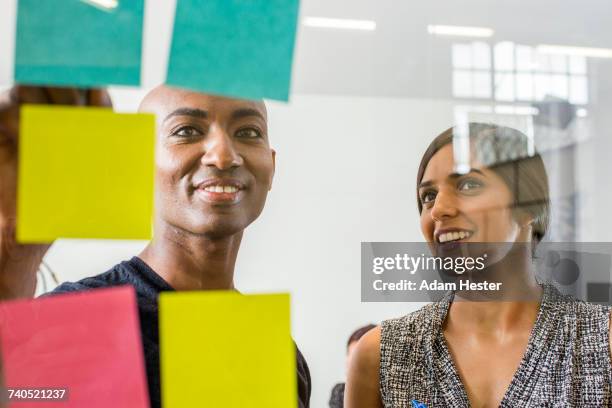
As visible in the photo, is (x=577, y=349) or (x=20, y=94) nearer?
(x=20, y=94)

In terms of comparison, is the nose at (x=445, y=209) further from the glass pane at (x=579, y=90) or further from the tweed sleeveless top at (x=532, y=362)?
the glass pane at (x=579, y=90)

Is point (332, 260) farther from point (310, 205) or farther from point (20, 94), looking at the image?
point (20, 94)

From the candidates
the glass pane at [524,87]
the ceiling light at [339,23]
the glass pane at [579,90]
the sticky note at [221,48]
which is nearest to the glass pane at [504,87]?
the glass pane at [524,87]

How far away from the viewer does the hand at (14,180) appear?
89cm

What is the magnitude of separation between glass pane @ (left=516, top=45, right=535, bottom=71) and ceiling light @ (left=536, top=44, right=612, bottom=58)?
0.8 inches

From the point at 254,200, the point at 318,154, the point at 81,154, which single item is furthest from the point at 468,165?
the point at 81,154

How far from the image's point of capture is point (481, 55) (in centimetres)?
108

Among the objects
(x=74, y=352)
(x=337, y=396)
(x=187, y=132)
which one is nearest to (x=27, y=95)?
(x=187, y=132)

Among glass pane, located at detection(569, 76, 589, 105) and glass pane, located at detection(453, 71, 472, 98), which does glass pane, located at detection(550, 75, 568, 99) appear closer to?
glass pane, located at detection(569, 76, 589, 105)

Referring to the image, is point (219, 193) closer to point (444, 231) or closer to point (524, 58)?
point (444, 231)

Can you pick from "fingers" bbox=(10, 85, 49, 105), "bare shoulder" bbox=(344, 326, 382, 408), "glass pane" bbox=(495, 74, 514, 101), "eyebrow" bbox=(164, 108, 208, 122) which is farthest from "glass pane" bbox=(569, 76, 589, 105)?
"fingers" bbox=(10, 85, 49, 105)

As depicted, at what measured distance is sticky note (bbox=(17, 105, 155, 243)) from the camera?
88 cm

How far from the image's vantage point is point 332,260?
100 cm

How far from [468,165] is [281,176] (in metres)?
0.29
